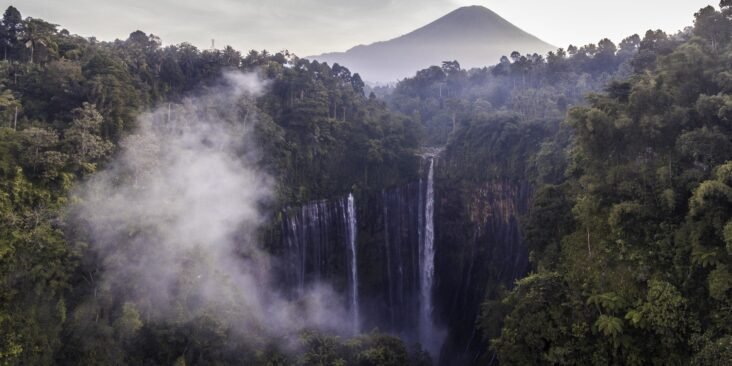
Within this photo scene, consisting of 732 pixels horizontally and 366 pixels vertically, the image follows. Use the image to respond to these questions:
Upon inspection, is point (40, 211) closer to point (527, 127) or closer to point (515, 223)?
point (515, 223)

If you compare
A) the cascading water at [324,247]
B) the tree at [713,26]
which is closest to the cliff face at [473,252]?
the cascading water at [324,247]

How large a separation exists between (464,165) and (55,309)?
1911cm

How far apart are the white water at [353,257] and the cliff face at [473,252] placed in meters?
4.20

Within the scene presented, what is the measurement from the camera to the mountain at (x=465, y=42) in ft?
308

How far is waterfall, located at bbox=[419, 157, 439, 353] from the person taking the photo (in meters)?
24.2

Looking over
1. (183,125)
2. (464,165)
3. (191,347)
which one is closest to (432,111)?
(464,165)

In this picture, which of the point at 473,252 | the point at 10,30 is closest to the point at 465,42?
the point at 473,252

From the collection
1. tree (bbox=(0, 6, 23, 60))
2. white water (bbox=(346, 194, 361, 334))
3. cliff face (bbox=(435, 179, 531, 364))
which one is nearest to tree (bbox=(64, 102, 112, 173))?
tree (bbox=(0, 6, 23, 60))

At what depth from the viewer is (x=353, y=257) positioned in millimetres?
24094

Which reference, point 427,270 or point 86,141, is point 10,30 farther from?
point 427,270

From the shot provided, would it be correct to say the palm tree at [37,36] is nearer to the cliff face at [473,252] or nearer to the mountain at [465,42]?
the cliff face at [473,252]

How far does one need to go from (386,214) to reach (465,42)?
8023 centimetres

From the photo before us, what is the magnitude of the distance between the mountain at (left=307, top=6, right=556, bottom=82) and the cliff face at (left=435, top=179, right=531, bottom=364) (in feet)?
236

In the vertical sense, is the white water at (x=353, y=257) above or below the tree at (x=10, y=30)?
below
